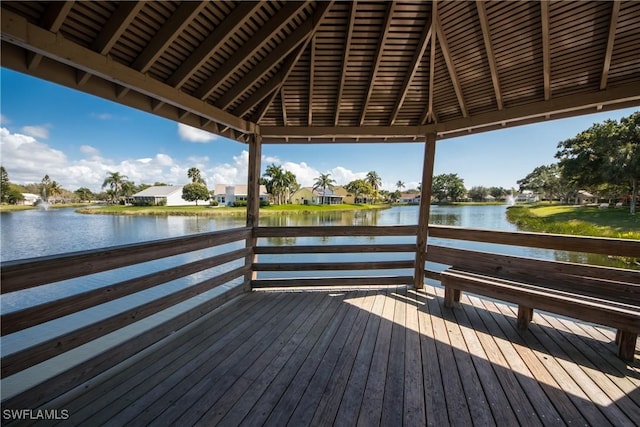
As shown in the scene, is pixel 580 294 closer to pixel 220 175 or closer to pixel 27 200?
pixel 27 200

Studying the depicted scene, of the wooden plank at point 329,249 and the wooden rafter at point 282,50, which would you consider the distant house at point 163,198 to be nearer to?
the wooden plank at point 329,249

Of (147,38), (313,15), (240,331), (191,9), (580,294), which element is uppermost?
(313,15)

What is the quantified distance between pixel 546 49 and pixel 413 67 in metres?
1.27

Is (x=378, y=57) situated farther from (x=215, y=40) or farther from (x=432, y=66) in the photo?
(x=215, y=40)

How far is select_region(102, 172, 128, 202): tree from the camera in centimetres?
4659

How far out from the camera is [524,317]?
113 inches

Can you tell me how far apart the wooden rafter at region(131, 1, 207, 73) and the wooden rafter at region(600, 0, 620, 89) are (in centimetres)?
339

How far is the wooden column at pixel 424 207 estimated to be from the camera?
398 cm

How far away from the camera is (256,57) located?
3029 mm

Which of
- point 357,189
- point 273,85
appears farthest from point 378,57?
point 357,189

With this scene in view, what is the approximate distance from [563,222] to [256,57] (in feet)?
58.2

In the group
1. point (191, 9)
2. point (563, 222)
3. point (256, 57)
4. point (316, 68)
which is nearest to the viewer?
point (191, 9)

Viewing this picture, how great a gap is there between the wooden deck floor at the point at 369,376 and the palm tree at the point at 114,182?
57.0 metres

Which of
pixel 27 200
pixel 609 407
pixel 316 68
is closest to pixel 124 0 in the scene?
pixel 316 68
